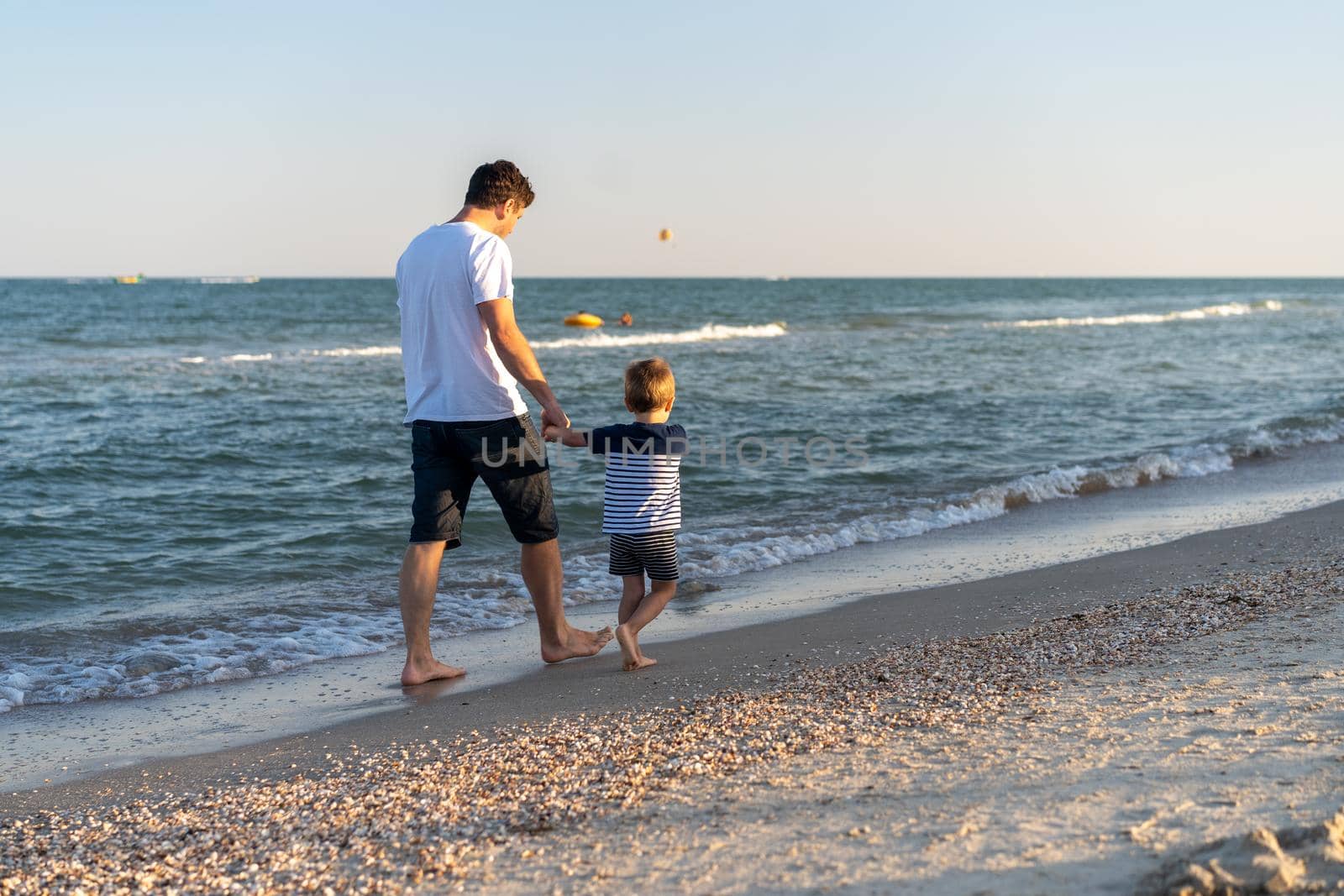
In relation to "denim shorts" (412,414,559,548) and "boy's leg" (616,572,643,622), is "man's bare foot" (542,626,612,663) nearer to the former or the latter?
"boy's leg" (616,572,643,622)

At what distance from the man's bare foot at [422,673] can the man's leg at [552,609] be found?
1.43 ft

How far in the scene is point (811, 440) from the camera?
1374cm

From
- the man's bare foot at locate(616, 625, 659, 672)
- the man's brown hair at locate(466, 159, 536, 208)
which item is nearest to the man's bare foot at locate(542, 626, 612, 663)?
the man's bare foot at locate(616, 625, 659, 672)

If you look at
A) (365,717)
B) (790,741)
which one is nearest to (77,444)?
(365,717)

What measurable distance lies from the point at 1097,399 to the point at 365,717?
1535cm

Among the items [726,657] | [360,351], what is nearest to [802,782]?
[726,657]

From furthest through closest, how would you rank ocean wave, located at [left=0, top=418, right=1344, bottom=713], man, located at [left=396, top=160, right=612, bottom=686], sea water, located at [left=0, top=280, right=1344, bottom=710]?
sea water, located at [left=0, top=280, right=1344, bottom=710] → ocean wave, located at [left=0, top=418, right=1344, bottom=713] → man, located at [left=396, top=160, right=612, bottom=686]

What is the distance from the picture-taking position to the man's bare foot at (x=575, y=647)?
5.11 meters

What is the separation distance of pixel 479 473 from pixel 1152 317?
50048mm

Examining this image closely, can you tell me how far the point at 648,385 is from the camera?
4629 mm

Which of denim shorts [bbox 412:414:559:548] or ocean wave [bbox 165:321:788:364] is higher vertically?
ocean wave [bbox 165:321:788:364]

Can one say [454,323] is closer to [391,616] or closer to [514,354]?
[514,354]

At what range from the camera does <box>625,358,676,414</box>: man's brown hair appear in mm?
4625

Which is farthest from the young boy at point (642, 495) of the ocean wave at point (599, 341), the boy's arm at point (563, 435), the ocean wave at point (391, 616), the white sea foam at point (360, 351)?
the white sea foam at point (360, 351)
